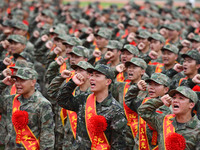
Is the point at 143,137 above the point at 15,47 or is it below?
below

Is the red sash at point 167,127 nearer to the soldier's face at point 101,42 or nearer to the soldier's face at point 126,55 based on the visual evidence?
the soldier's face at point 126,55

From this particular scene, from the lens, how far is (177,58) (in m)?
12.7

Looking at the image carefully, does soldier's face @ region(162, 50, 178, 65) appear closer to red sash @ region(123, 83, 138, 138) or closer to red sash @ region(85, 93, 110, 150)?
red sash @ region(123, 83, 138, 138)

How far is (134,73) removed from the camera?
32.2 feet

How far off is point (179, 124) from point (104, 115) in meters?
1.33

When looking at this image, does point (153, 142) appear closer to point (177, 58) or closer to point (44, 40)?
point (177, 58)

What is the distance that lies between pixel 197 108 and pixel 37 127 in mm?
3237

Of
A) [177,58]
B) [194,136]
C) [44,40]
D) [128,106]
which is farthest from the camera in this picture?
[44,40]

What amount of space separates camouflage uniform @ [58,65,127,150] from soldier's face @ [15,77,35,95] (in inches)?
30.8

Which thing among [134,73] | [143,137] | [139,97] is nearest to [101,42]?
[134,73]

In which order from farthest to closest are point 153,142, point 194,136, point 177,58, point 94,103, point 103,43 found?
point 103,43 < point 177,58 < point 153,142 < point 94,103 < point 194,136

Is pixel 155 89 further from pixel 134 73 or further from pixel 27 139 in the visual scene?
pixel 27 139

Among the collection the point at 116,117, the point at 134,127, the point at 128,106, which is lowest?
the point at 134,127

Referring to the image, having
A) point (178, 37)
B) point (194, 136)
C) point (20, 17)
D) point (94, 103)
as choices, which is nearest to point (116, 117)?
point (94, 103)
